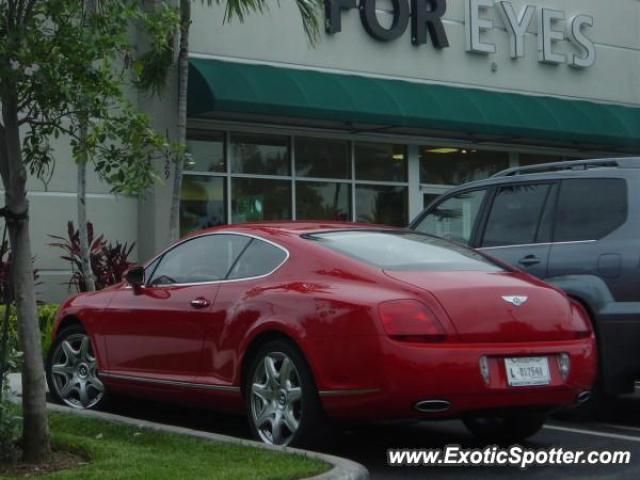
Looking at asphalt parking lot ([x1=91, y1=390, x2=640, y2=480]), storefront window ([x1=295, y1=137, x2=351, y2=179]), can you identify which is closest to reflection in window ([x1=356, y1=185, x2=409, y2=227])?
storefront window ([x1=295, y1=137, x2=351, y2=179])

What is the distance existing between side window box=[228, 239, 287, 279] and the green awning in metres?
8.75

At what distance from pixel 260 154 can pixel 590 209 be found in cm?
1029

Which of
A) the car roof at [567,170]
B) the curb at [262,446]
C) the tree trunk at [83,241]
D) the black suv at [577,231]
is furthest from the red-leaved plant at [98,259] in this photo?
the curb at [262,446]

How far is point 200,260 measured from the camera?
27.9 feet

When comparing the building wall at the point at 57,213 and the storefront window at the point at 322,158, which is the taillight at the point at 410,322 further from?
the storefront window at the point at 322,158

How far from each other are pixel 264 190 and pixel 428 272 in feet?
38.4

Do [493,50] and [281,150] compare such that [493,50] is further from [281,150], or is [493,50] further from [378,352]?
[378,352]

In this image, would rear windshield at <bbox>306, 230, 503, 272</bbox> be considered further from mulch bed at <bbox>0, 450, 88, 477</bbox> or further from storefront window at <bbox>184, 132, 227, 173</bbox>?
storefront window at <bbox>184, 132, 227, 173</bbox>

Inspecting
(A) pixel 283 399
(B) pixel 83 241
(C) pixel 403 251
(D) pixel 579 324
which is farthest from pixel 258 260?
(B) pixel 83 241

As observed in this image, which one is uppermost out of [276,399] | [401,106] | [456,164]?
[401,106]

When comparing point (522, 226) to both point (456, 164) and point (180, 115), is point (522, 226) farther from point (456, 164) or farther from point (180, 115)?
point (456, 164)

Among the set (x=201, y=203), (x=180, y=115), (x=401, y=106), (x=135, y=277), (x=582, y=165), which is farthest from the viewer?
(x=401, y=106)

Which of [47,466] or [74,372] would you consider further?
[74,372]

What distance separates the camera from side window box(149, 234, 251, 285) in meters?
8.25
